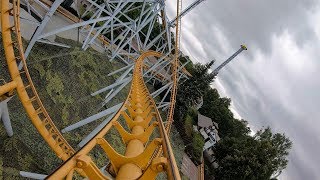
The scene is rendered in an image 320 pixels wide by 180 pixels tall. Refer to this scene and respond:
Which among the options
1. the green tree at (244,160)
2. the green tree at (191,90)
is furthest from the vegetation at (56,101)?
the green tree at (244,160)

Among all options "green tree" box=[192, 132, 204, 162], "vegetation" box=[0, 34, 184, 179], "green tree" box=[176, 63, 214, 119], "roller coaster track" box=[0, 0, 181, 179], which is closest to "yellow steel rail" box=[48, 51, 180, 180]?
"roller coaster track" box=[0, 0, 181, 179]

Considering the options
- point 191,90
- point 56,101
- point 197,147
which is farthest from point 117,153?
point 191,90

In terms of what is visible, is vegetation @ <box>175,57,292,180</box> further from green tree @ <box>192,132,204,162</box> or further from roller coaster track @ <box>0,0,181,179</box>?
roller coaster track @ <box>0,0,181,179</box>

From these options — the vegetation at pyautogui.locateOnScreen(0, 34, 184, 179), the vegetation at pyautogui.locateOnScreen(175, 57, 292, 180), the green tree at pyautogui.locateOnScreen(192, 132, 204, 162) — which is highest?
the vegetation at pyautogui.locateOnScreen(175, 57, 292, 180)

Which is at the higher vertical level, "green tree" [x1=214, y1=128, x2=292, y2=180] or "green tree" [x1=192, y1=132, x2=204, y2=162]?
"green tree" [x1=214, y1=128, x2=292, y2=180]

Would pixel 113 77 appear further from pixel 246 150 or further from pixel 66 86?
pixel 246 150

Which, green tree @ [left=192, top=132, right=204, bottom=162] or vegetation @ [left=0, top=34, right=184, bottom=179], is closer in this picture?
vegetation @ [left=0, top=34, right=184, bottom=179]

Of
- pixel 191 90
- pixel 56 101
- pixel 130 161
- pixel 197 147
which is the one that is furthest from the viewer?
pixel 191 90

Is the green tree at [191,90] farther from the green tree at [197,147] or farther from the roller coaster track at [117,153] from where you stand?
the roller coaster track at [117,153]

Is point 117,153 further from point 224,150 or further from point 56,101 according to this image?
point 224,150

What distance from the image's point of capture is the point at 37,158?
9.16m

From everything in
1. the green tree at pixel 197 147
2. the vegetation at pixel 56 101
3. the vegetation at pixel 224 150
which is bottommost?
the vegetation at pixel 56 101

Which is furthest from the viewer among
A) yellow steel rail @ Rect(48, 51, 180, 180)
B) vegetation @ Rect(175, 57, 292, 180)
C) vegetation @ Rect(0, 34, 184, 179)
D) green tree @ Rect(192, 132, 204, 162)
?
vegetation @ Rect(175, 57, 292, 180)

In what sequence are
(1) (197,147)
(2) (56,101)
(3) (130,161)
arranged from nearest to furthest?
(3) (130,161) → (2) (56,101) → (1) (197,147)
